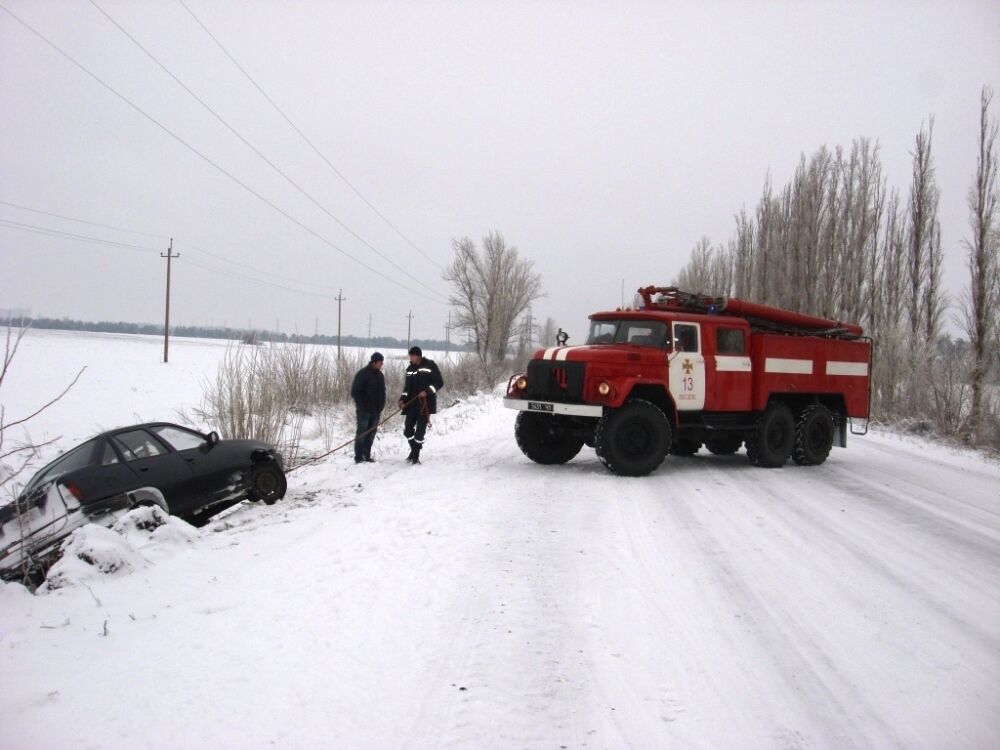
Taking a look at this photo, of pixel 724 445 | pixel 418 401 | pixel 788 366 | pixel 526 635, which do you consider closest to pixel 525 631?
pixel 526 635

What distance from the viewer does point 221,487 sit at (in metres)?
7.75

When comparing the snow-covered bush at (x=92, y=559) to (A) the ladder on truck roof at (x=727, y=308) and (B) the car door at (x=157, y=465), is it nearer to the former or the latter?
(B) the car door at (x=157, y=465)

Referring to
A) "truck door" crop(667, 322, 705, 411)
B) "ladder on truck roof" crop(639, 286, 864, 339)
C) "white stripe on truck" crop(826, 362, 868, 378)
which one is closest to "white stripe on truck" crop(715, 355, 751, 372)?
"truck door" crop(667, 322, 705, 411)

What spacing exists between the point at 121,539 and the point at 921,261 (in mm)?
24999

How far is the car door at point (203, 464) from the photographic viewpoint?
24.4 ft

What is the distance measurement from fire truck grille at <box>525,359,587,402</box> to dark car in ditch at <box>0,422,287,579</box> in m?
3.88

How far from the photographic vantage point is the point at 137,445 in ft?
23.0

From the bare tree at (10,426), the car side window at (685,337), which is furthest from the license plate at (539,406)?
the bare tree at (10,426)

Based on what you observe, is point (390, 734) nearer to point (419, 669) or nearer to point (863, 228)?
point (419, 669)

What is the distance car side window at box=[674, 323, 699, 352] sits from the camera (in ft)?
31.7

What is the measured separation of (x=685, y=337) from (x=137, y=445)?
7643 mm

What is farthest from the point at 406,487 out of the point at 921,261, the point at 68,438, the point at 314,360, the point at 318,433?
the point at 921,261

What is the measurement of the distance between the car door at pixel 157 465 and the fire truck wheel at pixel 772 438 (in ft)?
28.2

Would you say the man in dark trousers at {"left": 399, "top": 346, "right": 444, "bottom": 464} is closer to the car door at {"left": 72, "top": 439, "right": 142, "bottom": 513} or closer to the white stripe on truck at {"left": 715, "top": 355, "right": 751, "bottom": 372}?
the car door at {"left": 72, "top": 439, "right": 142, "bottom": 513}
